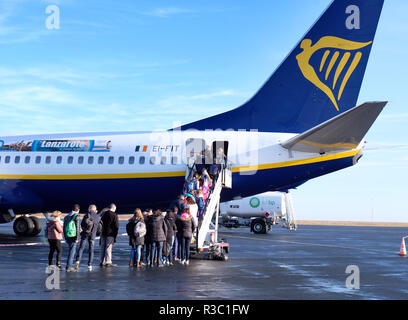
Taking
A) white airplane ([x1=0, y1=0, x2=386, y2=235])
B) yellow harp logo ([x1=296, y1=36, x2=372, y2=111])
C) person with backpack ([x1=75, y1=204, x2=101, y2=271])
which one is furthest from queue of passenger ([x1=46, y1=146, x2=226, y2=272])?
yellow harp logo ([x1=296, y1=36, x2=372, y2=111])

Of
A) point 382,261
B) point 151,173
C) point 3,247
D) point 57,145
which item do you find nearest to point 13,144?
point 57,145

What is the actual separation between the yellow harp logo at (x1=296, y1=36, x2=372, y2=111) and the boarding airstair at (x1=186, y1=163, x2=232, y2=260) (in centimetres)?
564

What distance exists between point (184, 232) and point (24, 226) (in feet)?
60.4

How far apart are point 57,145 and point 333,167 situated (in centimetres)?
1393

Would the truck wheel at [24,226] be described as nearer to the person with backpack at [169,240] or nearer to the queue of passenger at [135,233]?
the queue of passenger at [135,233]

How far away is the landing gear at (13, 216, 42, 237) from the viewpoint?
110 ft

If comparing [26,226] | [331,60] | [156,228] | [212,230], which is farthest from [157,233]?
[26,226]

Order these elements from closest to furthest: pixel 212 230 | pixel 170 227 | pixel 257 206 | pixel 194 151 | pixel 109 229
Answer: pixel 109 229, pixel 170 227, pixel 212 230, pixel 194 151, pixel 257 206

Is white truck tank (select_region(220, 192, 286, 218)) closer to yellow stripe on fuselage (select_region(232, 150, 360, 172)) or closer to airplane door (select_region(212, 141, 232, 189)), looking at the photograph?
airplane door (select_region(212, 141, 232, 189))

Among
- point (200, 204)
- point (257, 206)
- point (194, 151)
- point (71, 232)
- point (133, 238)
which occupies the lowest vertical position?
point (133, 238)

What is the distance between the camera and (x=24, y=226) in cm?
3347

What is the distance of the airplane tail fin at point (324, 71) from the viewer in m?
24.1

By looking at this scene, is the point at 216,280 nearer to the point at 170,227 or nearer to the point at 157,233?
the point at 157,233

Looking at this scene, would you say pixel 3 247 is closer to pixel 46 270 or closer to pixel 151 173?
pixel 151 173
